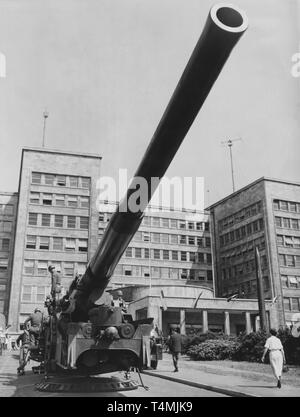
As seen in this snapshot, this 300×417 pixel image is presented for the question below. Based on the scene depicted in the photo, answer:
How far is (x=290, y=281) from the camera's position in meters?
61.0

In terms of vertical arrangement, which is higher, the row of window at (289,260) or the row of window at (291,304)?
the row of window at (289,260)

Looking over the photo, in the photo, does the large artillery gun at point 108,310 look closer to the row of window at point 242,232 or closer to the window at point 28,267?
the window at point 28,267

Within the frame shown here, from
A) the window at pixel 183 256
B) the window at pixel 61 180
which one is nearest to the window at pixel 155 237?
the window at pixel 183 256

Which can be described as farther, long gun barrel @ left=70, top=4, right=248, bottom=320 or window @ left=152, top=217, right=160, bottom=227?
window @ left=152, top=217, right=160, bottom=227

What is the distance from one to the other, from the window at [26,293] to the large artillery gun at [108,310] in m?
47.5

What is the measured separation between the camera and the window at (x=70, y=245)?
5956cm

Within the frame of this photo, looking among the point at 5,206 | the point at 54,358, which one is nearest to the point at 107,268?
the point at 54,358

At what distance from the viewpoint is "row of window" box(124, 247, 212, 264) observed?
67.2m

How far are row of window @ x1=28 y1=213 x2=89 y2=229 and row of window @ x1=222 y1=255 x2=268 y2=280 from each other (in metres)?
24.3

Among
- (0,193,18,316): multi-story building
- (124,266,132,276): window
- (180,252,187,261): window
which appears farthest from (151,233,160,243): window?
(0,193,18,316): multi-story building

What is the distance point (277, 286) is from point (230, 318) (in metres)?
12.4

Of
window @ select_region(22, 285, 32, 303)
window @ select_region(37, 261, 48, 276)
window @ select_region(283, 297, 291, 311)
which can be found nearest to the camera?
window @ select_region(22, 285, 32, 303)

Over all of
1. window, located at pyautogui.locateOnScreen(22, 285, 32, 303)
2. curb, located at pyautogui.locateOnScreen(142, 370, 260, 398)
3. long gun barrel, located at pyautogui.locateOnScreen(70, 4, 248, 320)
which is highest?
window, located at pyautogui.locateOnScreen(22, 285, 32, 303)

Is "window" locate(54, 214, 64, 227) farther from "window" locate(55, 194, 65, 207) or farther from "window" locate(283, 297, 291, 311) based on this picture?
"window" locate(283, 297, 291, 311)
